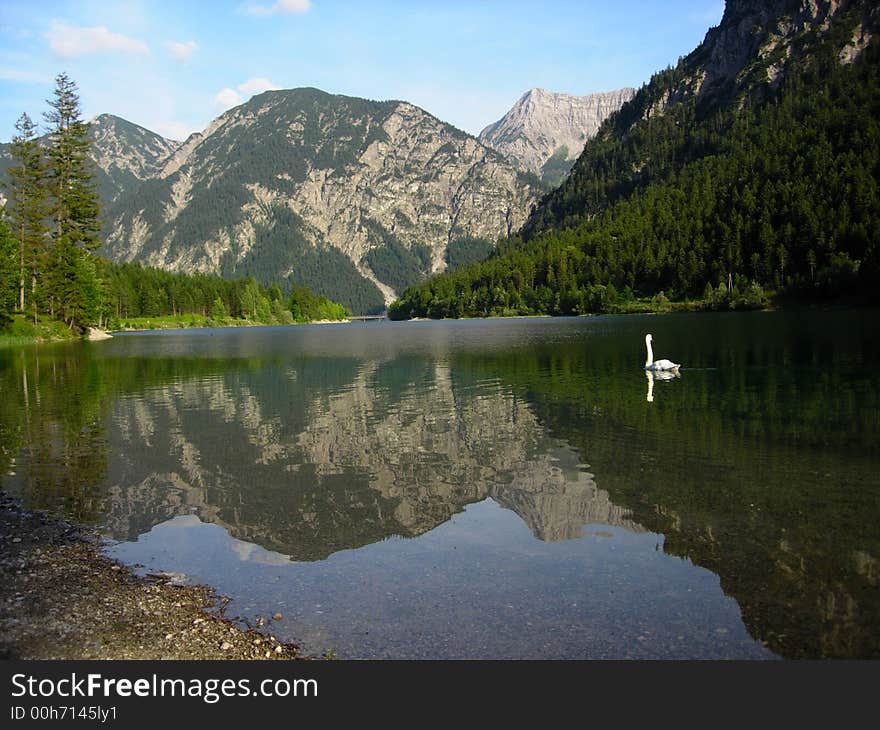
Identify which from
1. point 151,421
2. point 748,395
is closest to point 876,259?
point 748,395

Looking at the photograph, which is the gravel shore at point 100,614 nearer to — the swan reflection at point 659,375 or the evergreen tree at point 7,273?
the swan reflection at point 659,375

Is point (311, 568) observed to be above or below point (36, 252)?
below

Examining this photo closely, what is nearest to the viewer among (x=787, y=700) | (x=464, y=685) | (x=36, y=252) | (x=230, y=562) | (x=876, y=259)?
(x=787, y=700)

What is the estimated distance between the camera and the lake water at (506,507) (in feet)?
36.1

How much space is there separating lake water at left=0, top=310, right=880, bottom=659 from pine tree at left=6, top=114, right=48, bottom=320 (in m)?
78.3

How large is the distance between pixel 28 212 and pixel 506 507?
11441 cm

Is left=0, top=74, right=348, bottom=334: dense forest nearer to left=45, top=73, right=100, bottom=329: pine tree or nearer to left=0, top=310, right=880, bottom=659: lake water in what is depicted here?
left=45, top=73, right=100, bottom=329: pine tree

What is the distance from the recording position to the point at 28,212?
106812 mm

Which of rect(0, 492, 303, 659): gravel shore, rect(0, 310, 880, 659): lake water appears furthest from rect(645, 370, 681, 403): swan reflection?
rect(0, 492, 303, 659): gravel shore

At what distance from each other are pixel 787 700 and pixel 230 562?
424 inches

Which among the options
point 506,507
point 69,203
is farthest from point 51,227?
point 506,507

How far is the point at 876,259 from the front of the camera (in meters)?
154

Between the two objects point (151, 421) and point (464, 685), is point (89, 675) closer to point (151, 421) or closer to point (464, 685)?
point (464, 685)

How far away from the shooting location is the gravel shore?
10.1m
